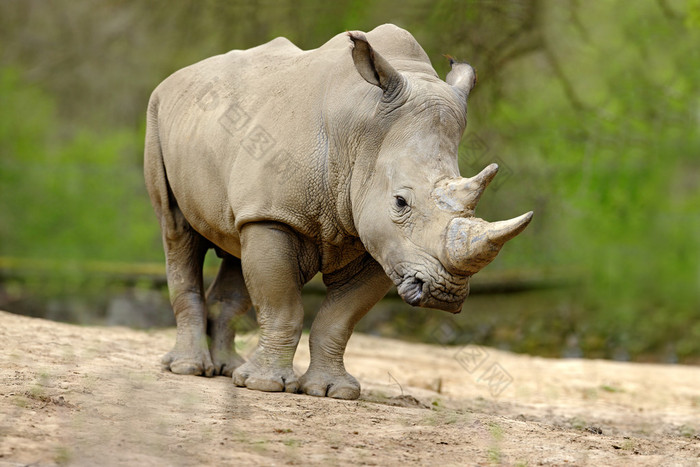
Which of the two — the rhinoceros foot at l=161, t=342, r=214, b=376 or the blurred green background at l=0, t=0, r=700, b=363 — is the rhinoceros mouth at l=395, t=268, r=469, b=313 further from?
the blurred green background at l=0, t=0, r=700, b=363

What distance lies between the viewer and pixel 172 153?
6.57 meters

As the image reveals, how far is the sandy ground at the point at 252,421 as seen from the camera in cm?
403

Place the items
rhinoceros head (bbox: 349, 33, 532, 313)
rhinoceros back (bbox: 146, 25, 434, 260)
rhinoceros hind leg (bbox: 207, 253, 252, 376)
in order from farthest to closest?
1. rhinoceros hind leg (bbox: 207, 253, 252, 376)
2. rhinoceros back (bbox: 146, 25, 434, 260)
3. rhinoceros head (bbox: 349, 33, 532, 313)

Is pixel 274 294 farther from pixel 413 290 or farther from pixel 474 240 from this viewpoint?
pixel 474 240

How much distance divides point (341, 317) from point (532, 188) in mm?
7971

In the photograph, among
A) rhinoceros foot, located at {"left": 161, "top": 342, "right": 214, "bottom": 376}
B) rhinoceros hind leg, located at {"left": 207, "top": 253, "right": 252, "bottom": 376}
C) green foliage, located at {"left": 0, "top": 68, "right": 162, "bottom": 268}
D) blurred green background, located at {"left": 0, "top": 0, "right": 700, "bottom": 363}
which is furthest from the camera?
green foliage, located at {"left": 0, "top": 68, "right": 162, "bottom": 268}

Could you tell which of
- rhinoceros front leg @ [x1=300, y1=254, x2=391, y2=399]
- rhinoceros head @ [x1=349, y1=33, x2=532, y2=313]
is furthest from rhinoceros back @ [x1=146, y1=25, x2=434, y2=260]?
rhinoceros front leg @ [x1=300, y1=254, x2=391, y2=399]

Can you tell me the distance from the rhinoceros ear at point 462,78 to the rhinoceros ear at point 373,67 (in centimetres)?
48

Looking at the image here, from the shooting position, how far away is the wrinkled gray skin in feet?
16.5

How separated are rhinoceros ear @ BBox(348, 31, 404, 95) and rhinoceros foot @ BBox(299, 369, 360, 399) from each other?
169 centimetres

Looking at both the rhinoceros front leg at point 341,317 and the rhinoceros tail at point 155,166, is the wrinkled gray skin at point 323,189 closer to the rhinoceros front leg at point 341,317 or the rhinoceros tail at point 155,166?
the rhinoceros front leg at point 341,317

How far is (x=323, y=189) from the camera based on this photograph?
562 centimetres

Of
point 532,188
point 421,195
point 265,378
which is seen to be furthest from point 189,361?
point 532,188

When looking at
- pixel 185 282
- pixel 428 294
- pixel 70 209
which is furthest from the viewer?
pixel 70 209
